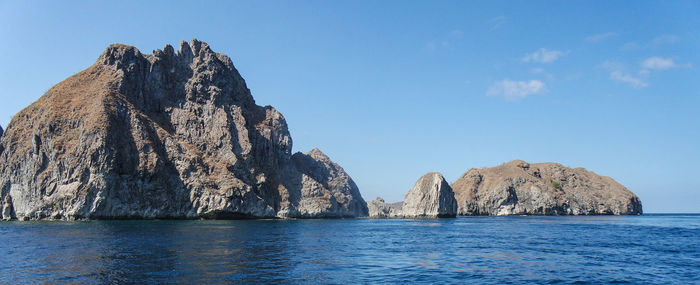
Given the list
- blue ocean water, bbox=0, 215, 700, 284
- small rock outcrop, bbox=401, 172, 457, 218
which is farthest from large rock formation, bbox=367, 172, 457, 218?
blue ocean water, bbox=0, 215, 700, 284

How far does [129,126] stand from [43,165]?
72.6ft

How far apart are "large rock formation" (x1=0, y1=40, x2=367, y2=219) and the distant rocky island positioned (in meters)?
0.30

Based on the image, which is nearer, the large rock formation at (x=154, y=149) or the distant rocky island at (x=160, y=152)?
the large rock formation at (x=154, y=149)

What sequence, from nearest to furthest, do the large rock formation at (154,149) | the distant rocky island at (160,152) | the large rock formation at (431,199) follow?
the large rock formation at (154,149) < the distant rocky island at (160,152) < the large rock formation at (431,199)

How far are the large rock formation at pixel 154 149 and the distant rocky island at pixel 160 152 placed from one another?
298 millimetres

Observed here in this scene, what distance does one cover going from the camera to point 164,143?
12669 cm

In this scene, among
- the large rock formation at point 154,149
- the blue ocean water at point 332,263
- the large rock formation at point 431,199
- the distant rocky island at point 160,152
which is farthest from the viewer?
the large rock formation at point 431,199

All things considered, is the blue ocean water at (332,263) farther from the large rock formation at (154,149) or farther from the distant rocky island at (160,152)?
the large rock formation at (154,149)

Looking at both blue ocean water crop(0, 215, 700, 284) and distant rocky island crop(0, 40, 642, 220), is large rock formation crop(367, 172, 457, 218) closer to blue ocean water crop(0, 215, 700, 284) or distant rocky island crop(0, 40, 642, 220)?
distant rocky island crop(0, 40, 642, 220)

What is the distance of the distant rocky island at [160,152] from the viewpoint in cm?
10438

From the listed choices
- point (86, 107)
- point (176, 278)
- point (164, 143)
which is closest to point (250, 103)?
point (164, 143)

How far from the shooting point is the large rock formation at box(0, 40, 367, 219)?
342 ft

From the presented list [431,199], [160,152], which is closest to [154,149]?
[160,152]

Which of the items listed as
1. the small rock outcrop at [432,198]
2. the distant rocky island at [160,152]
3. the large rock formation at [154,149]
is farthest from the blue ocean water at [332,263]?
the small rock outcrop at [432,198]
